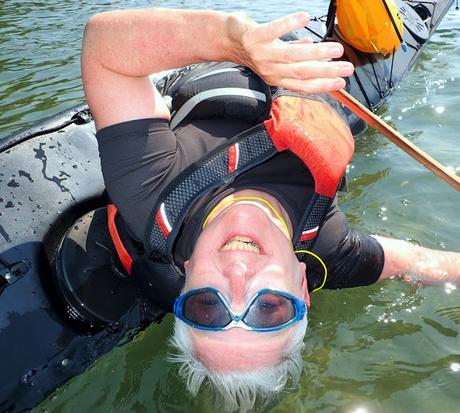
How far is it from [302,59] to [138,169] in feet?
3.21

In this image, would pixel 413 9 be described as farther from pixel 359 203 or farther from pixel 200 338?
pixel 200 338

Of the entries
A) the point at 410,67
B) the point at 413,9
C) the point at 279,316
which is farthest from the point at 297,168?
the point at 413,9

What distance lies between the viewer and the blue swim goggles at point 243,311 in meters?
2.23

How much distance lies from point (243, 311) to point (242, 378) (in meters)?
0.33

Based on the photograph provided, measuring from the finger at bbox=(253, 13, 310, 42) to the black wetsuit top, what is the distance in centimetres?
75

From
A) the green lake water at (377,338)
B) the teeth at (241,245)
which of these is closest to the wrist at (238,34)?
the teeth at (241,245)

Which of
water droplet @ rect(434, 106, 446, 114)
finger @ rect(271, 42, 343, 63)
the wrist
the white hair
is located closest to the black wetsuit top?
the white hair

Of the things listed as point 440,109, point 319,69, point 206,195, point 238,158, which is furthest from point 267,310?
point 440,109

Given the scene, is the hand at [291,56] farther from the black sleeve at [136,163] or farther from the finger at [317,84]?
the black sleeve at [136,163]

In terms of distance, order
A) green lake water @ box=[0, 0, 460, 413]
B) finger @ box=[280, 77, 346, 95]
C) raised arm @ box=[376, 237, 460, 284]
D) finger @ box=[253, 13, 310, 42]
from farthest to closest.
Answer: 1. raised arm @ box=[376, 237, 460, 284]
2. green lake water @ box=[0, 0, 460, 413]
3. finger @ box=[280, 77, 346, 95]
4. finger @ box=[253, 13, 310, 42]

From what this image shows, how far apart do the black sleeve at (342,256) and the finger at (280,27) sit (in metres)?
1.21

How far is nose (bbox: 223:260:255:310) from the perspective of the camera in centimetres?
220

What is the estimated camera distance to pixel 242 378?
2287 millimetres

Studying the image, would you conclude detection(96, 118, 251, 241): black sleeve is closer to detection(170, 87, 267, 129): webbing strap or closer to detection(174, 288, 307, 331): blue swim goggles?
detection(170, 87, 267, 129): webbing strap
